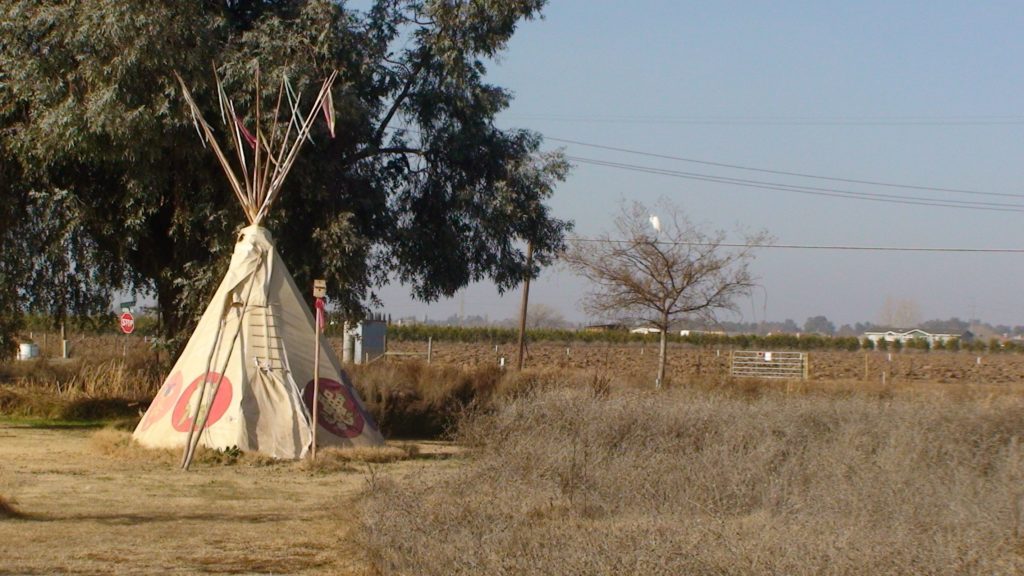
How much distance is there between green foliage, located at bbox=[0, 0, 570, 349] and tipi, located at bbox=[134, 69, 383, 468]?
1.14m

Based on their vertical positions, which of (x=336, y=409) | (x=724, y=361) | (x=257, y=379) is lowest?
(x=336, y=409)

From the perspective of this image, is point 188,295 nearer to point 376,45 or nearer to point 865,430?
point 376,45

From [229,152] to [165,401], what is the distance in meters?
4.17

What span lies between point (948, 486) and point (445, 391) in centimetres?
1205

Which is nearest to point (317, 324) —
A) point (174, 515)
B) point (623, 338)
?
point (174, 515)

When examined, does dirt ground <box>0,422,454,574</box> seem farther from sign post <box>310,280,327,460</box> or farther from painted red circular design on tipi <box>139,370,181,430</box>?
painted red circular design on tipi <box>139,370,181,430</box>

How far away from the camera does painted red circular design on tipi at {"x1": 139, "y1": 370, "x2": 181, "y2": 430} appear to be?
15102 mm

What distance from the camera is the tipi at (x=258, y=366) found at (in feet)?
47.3

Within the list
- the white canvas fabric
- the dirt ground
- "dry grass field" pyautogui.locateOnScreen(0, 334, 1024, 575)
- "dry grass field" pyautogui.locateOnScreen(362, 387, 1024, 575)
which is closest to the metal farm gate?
"dry grass field" pyautogui.locateOnScreen(0, 334, 1024, 575)

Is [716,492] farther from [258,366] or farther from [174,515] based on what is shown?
[258,366]

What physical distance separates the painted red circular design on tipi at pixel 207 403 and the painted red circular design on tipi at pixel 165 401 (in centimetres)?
24

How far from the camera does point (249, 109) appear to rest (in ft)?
56.1

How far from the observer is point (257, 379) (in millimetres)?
14672

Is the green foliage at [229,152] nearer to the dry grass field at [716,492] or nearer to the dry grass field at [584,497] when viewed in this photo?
the dry grass field at [584,497]
